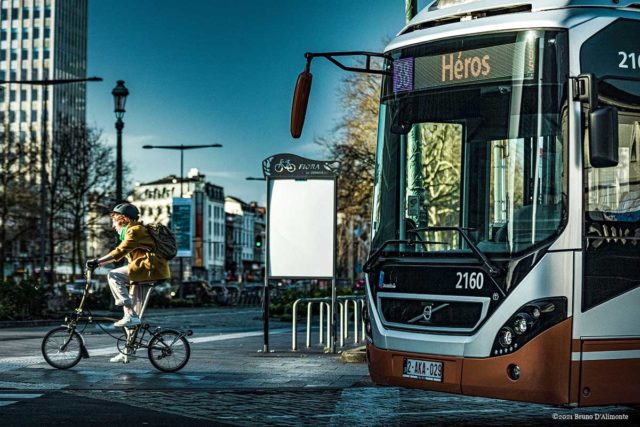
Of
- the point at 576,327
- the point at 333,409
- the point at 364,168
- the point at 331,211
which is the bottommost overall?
the point at 333,409

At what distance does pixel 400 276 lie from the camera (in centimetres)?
991

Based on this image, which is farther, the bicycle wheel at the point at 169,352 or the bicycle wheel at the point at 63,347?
the bicycle wheel at the point at 63,347

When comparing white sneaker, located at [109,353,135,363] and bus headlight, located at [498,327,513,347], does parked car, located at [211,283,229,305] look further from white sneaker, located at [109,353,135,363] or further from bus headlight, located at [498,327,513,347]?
bus headlight, located at [498,327,513,347]

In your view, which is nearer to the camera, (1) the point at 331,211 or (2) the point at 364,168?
(1) the point at 331,211

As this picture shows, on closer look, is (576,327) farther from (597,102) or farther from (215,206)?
(215,206)

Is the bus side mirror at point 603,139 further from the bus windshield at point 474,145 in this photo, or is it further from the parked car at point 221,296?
the parked car at point 221,296

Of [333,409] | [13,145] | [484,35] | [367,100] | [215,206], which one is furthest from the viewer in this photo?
[215,206]

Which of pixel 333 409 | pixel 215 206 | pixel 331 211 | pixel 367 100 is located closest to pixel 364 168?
pixel 367 100

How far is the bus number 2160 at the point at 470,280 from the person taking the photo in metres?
9.29

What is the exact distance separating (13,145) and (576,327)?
58.1 metres

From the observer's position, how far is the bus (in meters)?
8.98

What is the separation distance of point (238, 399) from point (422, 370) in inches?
123

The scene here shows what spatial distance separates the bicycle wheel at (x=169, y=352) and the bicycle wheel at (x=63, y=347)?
1.01 m

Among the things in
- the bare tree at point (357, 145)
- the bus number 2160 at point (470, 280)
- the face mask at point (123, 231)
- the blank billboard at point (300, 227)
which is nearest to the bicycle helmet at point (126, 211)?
the face mask at point (123, 231)
